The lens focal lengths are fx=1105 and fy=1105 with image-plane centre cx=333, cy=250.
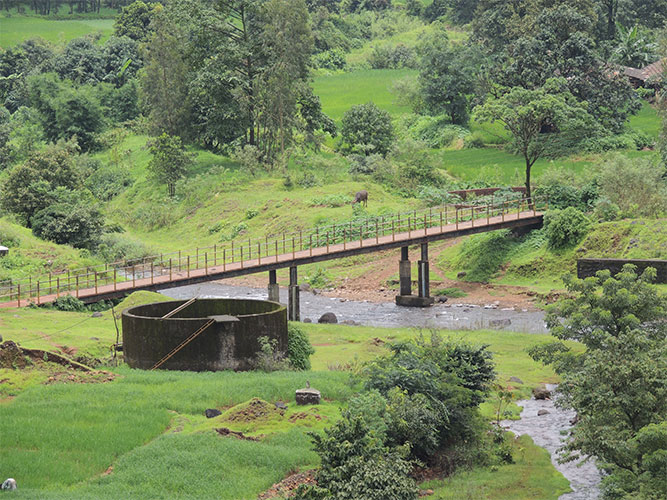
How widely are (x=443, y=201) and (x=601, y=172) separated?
9.38 m

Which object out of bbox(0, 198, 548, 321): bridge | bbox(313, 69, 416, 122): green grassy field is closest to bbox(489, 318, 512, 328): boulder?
bbox(0, 198, 548, 321): bridge

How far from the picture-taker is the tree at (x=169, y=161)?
83250mm

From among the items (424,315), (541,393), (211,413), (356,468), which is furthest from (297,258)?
(356,468)

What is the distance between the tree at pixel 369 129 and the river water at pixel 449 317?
Result: 25000 millimetres

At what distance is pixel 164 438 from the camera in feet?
79.7

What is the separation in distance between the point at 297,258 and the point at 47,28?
380 ft

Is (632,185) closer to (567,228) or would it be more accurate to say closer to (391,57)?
(567,228)

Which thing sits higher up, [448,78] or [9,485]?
[448,78]

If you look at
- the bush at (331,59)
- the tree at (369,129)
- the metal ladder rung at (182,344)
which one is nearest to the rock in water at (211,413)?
the metal ladder rung at (182,344)

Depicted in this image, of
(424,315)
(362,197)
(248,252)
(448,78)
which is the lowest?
(424,315)

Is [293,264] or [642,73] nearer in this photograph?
[293,264]

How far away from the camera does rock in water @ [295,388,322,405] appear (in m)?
27.5

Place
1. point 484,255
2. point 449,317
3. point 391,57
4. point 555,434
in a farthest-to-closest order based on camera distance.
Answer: point 391,57
point 484,255
point 449,317
point 555,434

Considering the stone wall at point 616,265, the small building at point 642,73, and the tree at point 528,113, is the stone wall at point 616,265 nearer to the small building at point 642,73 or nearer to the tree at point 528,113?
the tree at point 528,113
